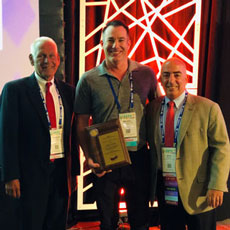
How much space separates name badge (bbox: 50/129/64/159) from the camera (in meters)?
1.97

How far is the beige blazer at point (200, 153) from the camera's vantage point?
1.78 m

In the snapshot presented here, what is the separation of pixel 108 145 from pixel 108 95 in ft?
1.22

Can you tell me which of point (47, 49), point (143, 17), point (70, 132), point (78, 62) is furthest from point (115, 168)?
point (143, 17)

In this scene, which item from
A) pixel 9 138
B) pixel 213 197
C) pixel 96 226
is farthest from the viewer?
pixel 96 226

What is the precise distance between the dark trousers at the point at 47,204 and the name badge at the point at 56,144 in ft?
0.19

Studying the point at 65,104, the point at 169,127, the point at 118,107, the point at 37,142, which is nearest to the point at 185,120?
the point at 169,127

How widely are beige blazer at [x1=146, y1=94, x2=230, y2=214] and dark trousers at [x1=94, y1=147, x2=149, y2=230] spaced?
0.31 meters

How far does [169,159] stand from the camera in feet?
6.06

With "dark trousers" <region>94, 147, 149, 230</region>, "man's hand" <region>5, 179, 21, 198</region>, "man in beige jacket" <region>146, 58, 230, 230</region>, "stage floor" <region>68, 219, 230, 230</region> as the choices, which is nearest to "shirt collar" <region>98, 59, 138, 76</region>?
"man in beige jacket" <region>146, 58, 230, 230</region>

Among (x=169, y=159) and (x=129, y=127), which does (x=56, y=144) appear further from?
(x=169, y=159)

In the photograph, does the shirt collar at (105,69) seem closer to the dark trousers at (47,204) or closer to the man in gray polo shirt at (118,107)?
the man in gray polo shirt at (118,107)

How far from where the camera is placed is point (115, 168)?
197 cm

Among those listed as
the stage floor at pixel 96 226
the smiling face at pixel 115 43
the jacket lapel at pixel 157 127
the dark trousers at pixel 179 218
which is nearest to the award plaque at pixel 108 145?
the jacket lapel at pixel 157 127

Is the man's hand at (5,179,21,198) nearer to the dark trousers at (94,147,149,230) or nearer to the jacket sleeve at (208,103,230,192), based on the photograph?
the dark trousers at (94,147,149,230)
